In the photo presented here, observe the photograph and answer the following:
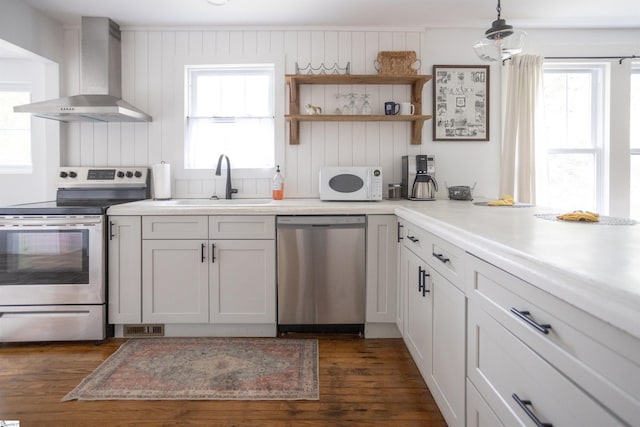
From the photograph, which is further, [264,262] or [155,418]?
[264,262]

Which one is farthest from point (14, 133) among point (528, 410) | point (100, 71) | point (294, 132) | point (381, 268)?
point (528, 410)

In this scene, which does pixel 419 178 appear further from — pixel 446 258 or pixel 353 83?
pixel 446 258

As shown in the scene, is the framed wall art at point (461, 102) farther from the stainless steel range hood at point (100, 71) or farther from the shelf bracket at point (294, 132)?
the stainless steel range hood at point (100, 71)

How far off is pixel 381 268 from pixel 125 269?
5.63 ft

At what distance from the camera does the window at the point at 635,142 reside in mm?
3240

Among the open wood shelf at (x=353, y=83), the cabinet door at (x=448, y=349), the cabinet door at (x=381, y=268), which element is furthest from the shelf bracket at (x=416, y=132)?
the cabinet door at (x=448, y=349)

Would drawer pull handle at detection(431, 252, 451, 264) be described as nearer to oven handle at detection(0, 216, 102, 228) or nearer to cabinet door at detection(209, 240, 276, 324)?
cabinet door at detection(209, 240, 276, 324)

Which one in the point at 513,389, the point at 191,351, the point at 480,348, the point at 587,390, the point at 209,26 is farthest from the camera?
the point at 209,26

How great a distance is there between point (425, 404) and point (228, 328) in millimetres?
1403

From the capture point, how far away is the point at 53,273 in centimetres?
245

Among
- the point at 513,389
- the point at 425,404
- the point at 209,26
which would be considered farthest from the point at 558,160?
the point at 209,26

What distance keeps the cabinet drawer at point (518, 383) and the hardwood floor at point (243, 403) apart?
670 mm

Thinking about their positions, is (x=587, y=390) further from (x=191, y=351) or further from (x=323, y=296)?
(x=191, y=351)

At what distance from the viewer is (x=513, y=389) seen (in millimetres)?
978
